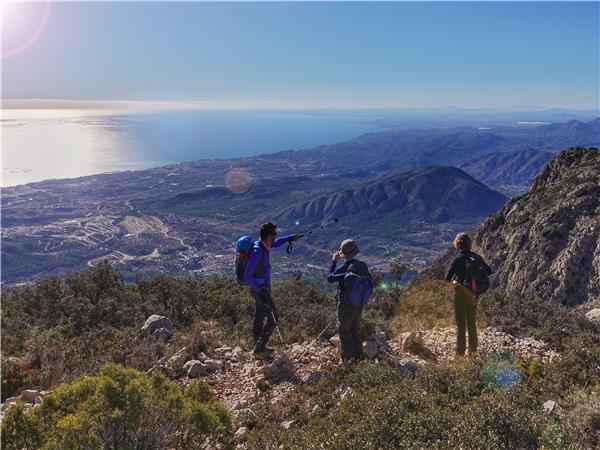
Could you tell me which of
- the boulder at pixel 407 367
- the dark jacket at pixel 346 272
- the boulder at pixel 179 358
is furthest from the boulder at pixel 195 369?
the boulder at pixel 407 367

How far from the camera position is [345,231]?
197500 mm

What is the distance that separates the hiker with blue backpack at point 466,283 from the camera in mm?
7449

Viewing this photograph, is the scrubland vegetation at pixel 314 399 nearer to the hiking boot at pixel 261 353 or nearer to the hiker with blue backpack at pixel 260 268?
the hiking boot at pixel 261 353

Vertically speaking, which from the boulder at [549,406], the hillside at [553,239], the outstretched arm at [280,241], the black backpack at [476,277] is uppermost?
the outstretched arm at [280,241]

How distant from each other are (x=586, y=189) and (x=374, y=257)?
114271 mm

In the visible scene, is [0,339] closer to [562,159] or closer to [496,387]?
[496,387]

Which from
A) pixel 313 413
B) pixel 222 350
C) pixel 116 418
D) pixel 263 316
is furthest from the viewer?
pixel 222 350

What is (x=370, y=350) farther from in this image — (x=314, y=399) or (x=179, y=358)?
(x=179, y=358)

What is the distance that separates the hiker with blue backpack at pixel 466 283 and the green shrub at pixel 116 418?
469cm

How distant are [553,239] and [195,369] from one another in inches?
1612

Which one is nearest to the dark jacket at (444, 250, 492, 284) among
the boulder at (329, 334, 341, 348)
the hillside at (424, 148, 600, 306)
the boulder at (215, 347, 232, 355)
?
the boulder at (329, 334, 341, 348)

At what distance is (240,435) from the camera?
5254 millimetres

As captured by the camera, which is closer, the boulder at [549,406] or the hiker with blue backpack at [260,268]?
the boulder at [549,406]

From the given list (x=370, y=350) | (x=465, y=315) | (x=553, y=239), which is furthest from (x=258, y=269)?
(x=553, y=239)
